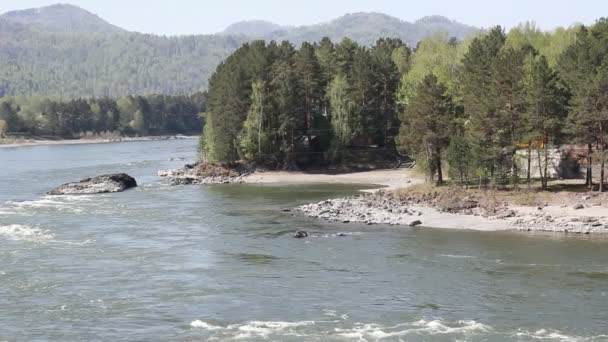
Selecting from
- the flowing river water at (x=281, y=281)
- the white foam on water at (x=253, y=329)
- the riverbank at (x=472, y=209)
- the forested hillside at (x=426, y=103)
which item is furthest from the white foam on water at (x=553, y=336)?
the forested hillside at (x=426, y=103)

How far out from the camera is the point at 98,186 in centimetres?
9725

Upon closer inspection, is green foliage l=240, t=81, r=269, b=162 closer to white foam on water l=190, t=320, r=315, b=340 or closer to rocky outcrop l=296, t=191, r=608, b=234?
rocky outcrop l=296, t=191, r=608, b=234

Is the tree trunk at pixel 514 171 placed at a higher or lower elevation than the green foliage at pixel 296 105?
lower

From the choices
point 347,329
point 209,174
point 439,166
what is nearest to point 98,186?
point 209,174

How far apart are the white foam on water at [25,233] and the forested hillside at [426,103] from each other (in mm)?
38637

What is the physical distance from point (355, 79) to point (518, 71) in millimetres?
46677

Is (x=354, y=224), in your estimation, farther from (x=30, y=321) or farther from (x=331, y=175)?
(x=331, y=175)

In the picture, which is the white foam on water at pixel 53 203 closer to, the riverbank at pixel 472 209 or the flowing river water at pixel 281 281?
the flowing river water at pixel 281 281

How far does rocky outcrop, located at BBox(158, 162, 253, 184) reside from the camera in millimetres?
106438

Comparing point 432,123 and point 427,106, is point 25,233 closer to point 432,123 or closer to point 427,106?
point 427,106

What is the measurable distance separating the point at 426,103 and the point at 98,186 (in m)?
39.6

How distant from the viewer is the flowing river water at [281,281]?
38.7 metres

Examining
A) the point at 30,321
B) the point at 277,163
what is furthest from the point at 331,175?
the point at 30,321

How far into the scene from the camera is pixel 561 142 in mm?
76688
